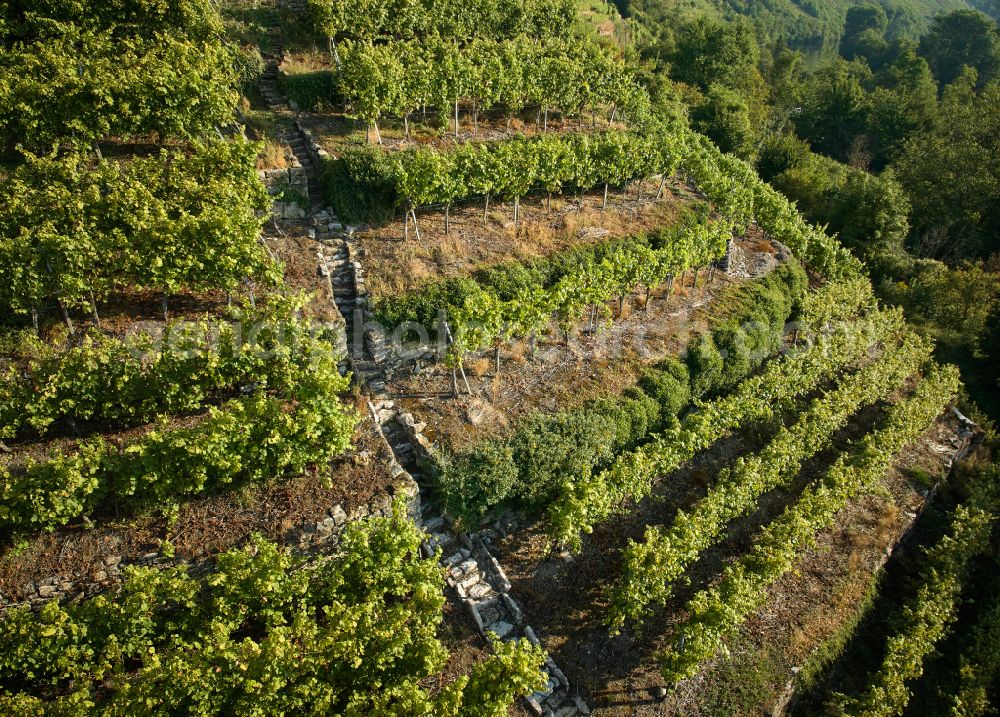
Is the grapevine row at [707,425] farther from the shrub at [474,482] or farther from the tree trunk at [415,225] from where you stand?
the tree trunk at [415,225]

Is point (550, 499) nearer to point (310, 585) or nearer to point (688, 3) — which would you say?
point (310, 585)

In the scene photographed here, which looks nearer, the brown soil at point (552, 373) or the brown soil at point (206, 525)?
the brown soil at point (206, 525)

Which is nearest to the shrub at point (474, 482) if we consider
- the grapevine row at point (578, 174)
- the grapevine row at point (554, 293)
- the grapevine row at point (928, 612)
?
the grapevine row at point (554, 293)

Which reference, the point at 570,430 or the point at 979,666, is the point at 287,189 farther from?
the point at 979,666

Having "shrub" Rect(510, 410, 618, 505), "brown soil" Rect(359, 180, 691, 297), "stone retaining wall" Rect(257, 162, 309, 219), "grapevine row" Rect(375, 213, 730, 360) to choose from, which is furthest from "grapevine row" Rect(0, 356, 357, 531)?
"stone retaining wall" Rect(257, 162, 309, 219)

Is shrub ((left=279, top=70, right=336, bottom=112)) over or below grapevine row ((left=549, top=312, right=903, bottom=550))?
over

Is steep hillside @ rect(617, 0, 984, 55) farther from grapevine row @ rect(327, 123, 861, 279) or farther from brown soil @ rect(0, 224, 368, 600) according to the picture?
brown soil @ rect(0, 224, 368, 600)
